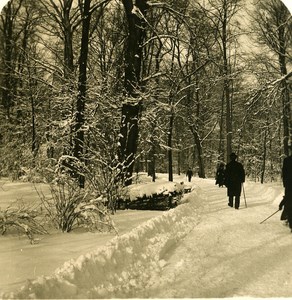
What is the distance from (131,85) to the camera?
929cm

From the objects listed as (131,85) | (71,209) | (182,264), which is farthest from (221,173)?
(182,264)

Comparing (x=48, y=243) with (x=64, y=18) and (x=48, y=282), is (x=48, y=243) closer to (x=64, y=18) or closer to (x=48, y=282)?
(x=48, y=282)

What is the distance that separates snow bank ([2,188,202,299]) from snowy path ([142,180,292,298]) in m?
0.20

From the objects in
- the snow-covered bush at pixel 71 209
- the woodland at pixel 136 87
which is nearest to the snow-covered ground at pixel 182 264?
the snow-covered bush at pixel 71 209

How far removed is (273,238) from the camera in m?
6.46

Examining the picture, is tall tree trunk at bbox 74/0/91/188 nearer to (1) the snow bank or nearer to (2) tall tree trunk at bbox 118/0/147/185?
(2) tall tree trunk at bbox 118/0/147/185

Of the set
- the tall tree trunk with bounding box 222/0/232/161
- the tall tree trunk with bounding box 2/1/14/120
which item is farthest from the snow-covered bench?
the tall tree trunk with bounding box 2/1/14/120

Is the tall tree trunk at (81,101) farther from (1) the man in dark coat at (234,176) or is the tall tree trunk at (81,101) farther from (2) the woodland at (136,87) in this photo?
(1) the man in dark coat at (234,176)

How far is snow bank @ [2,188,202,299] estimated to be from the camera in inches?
140

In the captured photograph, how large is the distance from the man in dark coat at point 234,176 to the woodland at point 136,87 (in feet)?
0.68

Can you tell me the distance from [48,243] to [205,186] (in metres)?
10.7

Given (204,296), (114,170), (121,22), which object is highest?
(121,22)

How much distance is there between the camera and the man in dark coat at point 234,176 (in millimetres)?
8325

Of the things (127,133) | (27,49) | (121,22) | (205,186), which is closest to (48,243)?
(27,49)
